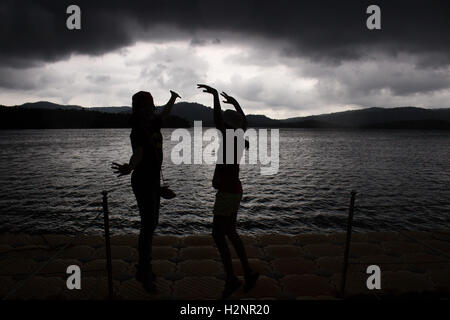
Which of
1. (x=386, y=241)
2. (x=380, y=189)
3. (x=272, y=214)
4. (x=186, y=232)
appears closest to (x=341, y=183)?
(x=380, y=189)

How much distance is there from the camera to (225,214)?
4.07 metres

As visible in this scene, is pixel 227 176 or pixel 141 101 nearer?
pixel 227 176

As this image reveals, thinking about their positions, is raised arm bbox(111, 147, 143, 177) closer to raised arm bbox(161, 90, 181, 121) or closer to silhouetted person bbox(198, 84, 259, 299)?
raised arm bbox(161, 90, 181, 121)

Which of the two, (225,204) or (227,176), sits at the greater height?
(227,176)

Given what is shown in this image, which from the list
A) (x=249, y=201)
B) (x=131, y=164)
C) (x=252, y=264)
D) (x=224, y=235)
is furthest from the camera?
(x=249, y=201)

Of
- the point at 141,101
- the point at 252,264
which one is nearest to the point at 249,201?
the point at 252,264

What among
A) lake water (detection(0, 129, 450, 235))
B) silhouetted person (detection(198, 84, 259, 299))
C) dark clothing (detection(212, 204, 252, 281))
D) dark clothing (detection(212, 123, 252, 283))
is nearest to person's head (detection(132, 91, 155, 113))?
silhouetted person (detection(198, 84, 259, 299))

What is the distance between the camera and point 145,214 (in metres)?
4.30

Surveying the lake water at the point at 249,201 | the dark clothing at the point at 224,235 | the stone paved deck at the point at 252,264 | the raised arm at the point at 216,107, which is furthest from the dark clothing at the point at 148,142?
the lake water at the point at 249,201

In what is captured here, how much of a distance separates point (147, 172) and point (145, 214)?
0.57 meters

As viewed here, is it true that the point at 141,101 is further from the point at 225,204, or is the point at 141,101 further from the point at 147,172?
the point at 225,204

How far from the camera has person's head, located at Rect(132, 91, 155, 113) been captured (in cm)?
420

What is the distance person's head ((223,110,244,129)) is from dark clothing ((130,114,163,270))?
91cm
